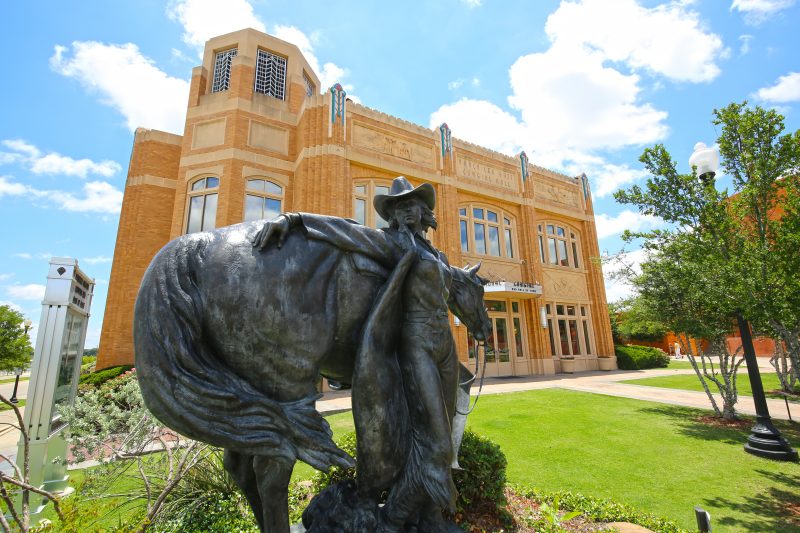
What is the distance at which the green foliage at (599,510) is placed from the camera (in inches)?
137

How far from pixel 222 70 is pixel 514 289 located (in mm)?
16874

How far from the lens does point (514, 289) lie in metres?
17.2

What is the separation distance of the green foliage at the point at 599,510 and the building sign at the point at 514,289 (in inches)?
497

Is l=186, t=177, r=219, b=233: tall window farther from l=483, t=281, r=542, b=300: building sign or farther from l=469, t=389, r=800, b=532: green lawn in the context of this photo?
l=469, t=389, r=800, b=532: green lawn

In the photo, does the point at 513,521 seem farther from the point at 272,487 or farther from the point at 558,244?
the point at 558,244

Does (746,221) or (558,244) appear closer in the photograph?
(746,221)

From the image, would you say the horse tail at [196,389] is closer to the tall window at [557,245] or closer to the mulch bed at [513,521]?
the mulch bed at [513,521]

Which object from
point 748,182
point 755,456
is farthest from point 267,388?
point 755,456

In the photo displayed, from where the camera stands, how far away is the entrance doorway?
17.8 meters

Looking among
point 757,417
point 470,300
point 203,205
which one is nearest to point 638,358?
point 757,417

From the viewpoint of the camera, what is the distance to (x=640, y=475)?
529 centimetres

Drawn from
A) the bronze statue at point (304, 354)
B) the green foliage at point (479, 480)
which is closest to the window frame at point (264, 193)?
the green foliage at point (479, 480)

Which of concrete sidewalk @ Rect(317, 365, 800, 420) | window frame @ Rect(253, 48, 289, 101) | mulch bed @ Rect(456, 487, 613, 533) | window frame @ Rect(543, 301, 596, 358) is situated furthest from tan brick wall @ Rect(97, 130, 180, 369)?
window frame @ Rect(543, 301, 596, 358)

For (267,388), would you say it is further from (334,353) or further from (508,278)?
(508,278)
